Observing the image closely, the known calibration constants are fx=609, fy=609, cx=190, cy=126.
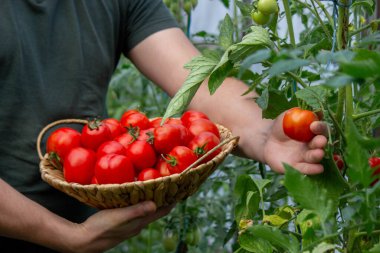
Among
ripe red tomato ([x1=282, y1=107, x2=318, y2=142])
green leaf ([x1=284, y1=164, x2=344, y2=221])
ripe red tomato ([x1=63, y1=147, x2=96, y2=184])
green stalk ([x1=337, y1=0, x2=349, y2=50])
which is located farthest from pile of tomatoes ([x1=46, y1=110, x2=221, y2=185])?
green leaf ([x1=284, y1=164, x2=344, y2=221])

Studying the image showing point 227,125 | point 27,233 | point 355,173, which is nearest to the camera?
point 355,173

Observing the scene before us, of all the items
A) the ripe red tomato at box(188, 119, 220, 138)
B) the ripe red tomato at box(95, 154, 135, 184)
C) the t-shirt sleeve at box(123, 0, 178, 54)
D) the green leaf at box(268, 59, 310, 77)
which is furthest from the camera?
the t-shirt sleeve at box(123, 0, 178, 54)

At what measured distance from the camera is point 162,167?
1.21 metres

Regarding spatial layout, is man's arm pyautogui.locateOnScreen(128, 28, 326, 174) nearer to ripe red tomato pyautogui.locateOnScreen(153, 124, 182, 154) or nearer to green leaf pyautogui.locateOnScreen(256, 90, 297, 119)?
green leaf pyautogui.locateOnScreen(256, 90, 297, 119)

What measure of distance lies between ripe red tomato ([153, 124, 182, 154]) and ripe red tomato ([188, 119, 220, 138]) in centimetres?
5

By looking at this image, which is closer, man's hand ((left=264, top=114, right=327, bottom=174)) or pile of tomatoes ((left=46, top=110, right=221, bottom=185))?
man's hand ((left=264, top=114, right=327, bottom=174))

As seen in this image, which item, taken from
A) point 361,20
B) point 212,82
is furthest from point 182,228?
point 212,82

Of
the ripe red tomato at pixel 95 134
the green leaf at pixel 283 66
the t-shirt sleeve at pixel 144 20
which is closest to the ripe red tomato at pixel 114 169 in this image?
the ripe red tomato at pixel 95 134

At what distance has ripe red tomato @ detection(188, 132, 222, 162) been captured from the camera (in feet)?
3.90

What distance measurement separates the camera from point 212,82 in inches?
33.6

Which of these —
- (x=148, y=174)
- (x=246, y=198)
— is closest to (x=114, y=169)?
(x=148, y=174)

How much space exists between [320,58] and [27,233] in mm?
882

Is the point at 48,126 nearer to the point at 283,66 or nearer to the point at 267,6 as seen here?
the point at 267,6

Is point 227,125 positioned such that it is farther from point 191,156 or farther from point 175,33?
point 175,33
